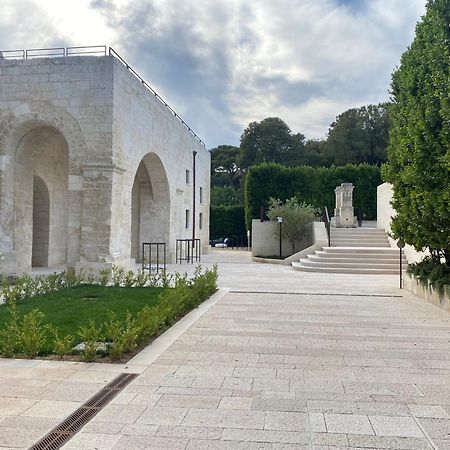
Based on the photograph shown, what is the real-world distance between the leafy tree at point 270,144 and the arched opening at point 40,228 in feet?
99.9

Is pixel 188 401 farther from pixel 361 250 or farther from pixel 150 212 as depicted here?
pixel 150 212

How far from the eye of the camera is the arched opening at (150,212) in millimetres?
18406

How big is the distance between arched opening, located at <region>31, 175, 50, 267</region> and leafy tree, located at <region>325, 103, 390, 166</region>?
28.7m

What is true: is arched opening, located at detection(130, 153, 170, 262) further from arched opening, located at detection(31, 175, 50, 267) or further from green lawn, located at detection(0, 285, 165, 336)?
green lawn, located at detection(0, 285, 165, 336)

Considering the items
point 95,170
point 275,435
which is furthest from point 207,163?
point 275,435

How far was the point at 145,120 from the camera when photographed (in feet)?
50.2

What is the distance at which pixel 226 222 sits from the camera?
34.1m

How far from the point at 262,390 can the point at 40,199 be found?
14.0m

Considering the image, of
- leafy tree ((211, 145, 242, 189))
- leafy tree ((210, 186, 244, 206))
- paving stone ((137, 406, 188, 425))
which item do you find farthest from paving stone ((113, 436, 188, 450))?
leafy tree ((211, 145, 242, 189))

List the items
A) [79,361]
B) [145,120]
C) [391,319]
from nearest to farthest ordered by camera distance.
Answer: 1. [79,361]
2. [391,319]
3. [145,120]

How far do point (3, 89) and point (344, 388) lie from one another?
41.4 feet

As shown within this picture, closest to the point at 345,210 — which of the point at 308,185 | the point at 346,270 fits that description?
the point at 308,185

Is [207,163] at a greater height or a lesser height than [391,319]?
greater

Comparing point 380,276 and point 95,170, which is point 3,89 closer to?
point 95,170
